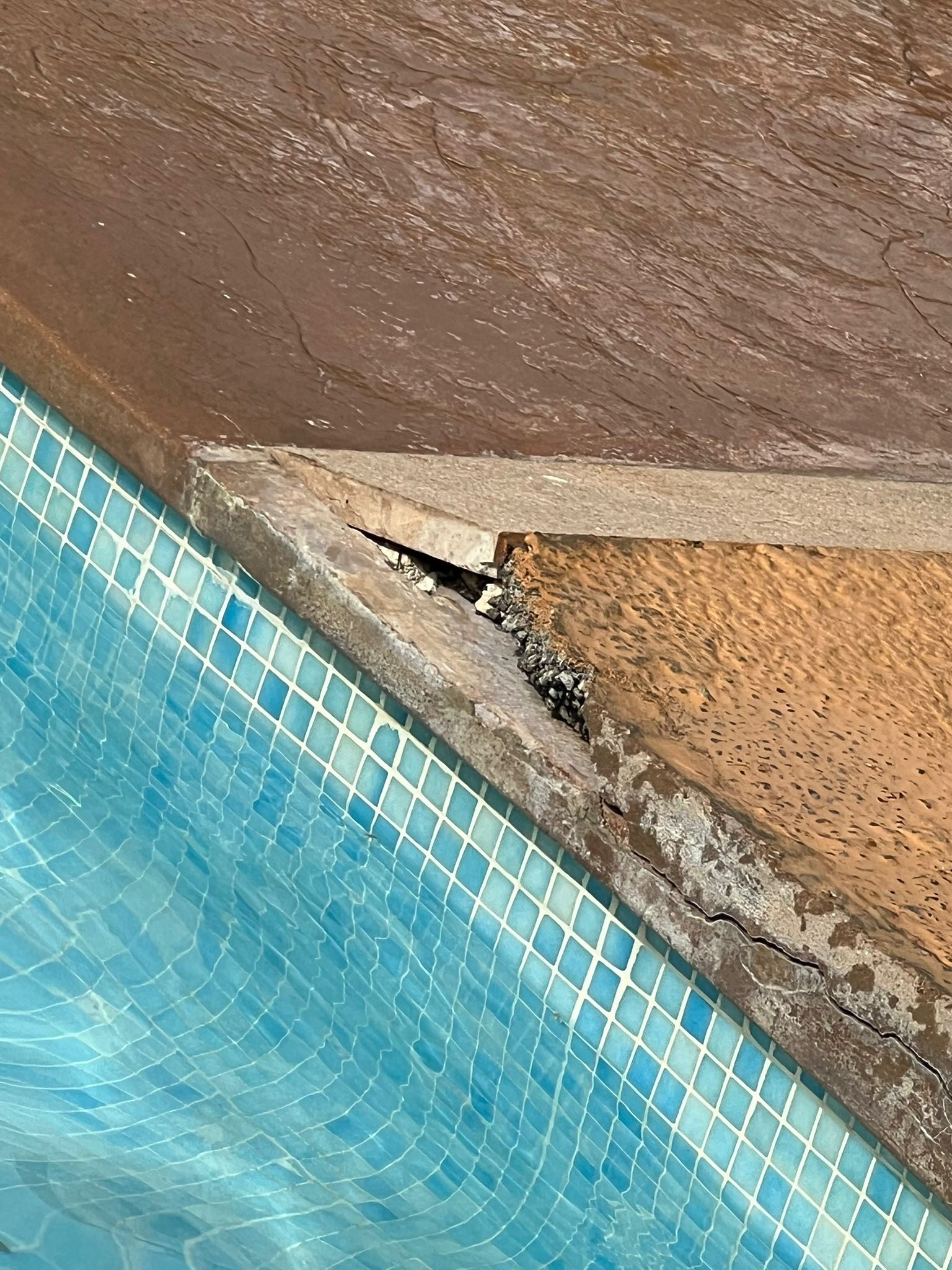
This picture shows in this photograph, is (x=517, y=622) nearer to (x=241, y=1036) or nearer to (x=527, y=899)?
(x=527, y=899)

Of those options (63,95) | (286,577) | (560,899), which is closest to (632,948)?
(560,899)

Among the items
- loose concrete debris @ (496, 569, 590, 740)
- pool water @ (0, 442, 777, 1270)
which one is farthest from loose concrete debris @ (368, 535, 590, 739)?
pool water @ (0, 442, 777, 1270)

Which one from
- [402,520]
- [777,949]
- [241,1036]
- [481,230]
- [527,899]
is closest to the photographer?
[777,949]

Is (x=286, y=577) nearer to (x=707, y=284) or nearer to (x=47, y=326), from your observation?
(x=47, y=326)

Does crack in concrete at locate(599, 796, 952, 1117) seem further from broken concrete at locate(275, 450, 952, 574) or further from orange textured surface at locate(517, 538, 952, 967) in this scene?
broken concrete at locate(275, 450, 952, 574)

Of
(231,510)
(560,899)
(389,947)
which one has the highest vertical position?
(231,510)

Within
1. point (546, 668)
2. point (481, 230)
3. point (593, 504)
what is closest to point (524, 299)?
point (481, 230)
